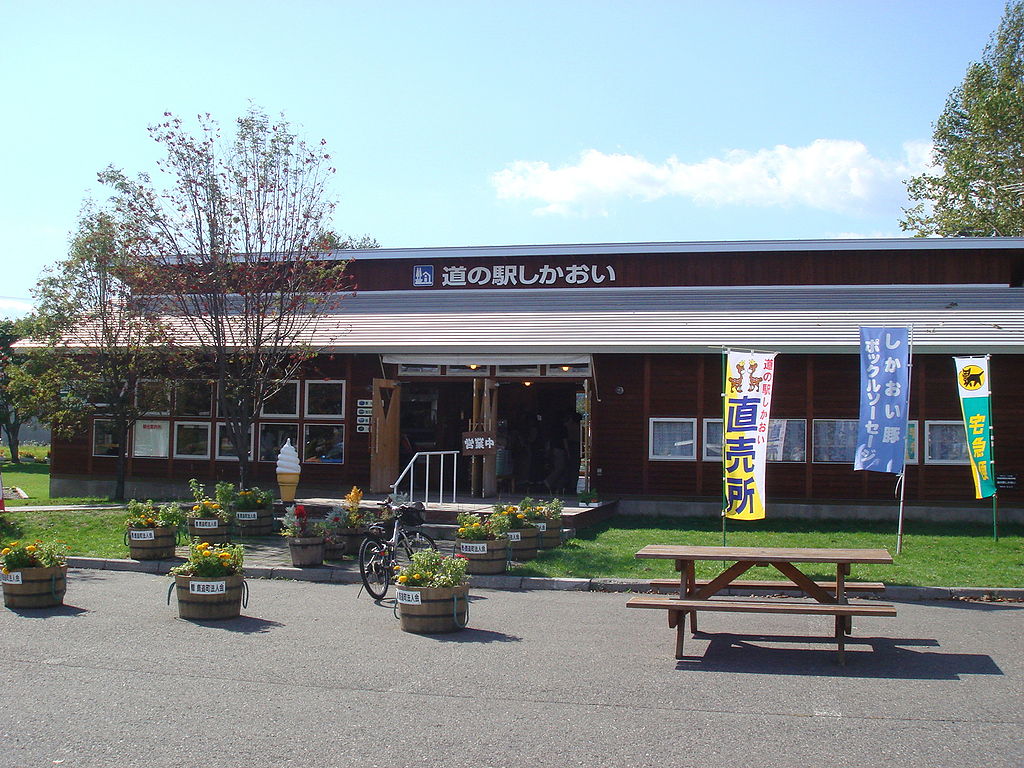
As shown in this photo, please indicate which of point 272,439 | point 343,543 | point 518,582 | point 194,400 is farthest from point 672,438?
point 194,400

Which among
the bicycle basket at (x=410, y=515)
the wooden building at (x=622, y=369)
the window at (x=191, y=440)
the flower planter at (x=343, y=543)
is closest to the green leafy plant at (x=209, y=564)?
the bicycle basket at (x=410, y=515)

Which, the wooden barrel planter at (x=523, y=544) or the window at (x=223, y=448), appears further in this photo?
the window at (x=223, y=448)

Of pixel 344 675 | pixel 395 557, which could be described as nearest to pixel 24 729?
pixel 344 675

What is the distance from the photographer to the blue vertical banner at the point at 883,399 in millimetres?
13062

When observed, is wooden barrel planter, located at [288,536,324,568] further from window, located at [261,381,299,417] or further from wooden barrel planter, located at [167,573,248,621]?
window, located at [261,381,299,417]

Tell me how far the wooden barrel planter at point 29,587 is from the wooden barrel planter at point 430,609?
→ 391 cm

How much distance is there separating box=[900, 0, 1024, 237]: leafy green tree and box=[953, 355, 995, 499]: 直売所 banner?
21.7m

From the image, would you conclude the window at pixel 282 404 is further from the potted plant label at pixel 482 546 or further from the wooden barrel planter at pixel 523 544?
the potted plant label at pixel 482 546

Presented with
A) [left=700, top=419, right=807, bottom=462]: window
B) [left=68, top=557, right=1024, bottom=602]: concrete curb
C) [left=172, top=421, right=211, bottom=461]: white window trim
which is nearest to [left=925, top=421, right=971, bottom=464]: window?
[left=700, top=419, right=807, bottom=462]: window

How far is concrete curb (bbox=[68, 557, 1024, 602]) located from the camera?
11305 millimetres

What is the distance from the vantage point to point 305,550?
13.2m

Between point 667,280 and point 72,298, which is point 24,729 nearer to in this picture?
point 72,298

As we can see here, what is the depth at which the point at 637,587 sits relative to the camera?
1177cm

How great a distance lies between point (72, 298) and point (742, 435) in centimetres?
1497
